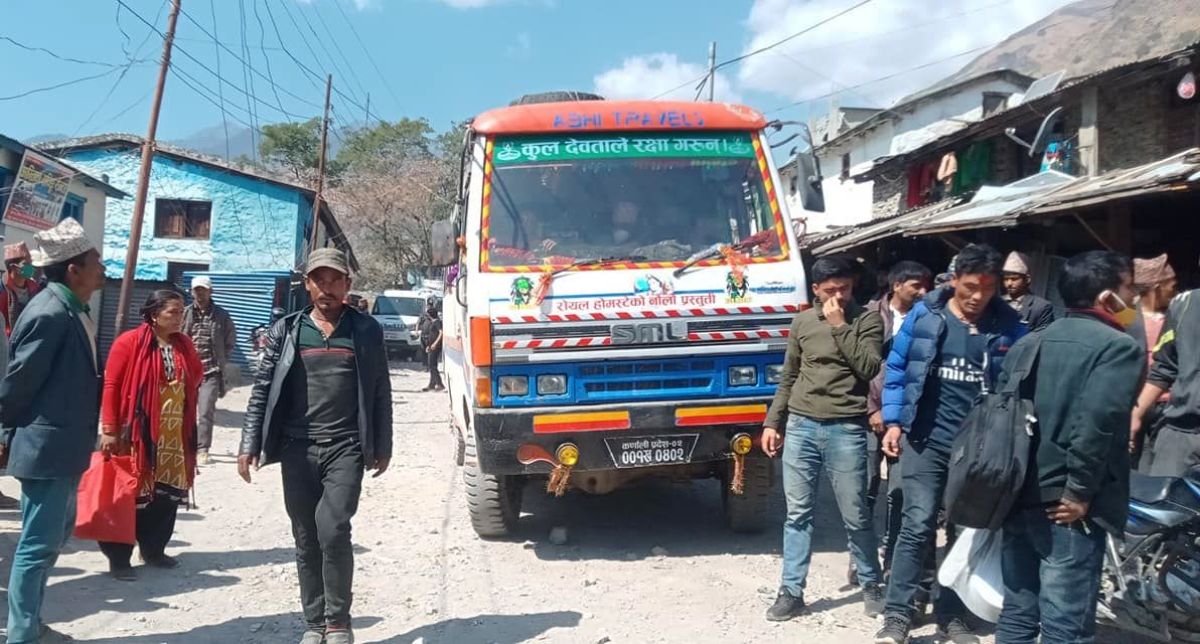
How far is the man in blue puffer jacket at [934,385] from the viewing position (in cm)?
401

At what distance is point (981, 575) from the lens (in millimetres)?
3842

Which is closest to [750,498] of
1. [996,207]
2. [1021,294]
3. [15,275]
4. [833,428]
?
[833,428]

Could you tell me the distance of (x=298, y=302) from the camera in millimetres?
25047

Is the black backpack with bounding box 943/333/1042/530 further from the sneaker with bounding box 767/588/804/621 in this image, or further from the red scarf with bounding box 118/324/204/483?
the red scarf with bounding box 118/324/204/483

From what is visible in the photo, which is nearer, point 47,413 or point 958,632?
point 47,413

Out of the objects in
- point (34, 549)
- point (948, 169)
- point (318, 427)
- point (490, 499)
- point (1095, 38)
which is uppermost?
point (1095, 38)

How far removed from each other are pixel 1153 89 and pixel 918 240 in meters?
3.26

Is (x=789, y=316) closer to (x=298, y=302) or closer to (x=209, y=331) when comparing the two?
(x=209, y=331)

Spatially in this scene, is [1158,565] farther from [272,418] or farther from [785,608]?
[272,418]

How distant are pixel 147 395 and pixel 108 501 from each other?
0.62 m

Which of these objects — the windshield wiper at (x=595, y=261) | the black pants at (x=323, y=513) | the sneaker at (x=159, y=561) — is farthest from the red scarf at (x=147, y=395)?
the windshield wiper at (x=595, y=261)

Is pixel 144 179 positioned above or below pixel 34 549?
above

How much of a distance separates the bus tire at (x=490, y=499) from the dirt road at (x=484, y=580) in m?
0.13

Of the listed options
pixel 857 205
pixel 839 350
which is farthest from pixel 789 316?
pixel 857 205
